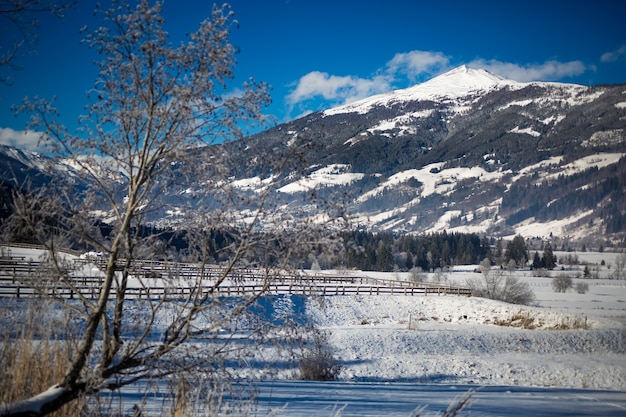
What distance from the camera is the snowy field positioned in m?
7.98

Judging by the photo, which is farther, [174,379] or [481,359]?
[481,359]

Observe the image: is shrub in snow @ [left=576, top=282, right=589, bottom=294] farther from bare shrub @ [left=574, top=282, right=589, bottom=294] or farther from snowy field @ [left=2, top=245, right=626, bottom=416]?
snowy field @ [left=2, top=245, right=626, bottom=416]

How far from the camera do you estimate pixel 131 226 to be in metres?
4.46

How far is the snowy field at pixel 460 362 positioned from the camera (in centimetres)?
798

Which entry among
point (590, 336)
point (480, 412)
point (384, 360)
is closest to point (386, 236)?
point (590, 336)

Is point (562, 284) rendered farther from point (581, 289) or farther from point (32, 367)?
point (32, 367)

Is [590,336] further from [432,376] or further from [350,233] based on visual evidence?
[350,233]

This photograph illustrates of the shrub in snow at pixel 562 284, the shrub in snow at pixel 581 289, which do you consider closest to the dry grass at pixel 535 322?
the shrub in snow at pixel 562 284

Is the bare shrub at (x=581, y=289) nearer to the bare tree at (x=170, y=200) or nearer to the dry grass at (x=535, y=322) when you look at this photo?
the dry grass at (x=535, y=322)

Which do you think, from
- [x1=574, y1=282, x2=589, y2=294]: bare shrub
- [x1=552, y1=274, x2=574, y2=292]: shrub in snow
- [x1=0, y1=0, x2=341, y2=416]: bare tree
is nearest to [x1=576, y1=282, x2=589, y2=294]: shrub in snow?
[x1=574, y1=282, x2=589, y2=294]: bare shrub

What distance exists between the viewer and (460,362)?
22031 millimetres

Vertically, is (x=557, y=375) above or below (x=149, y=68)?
below

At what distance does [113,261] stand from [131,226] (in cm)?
43

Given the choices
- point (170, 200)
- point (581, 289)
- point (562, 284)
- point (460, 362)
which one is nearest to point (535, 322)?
point (460, 362)
